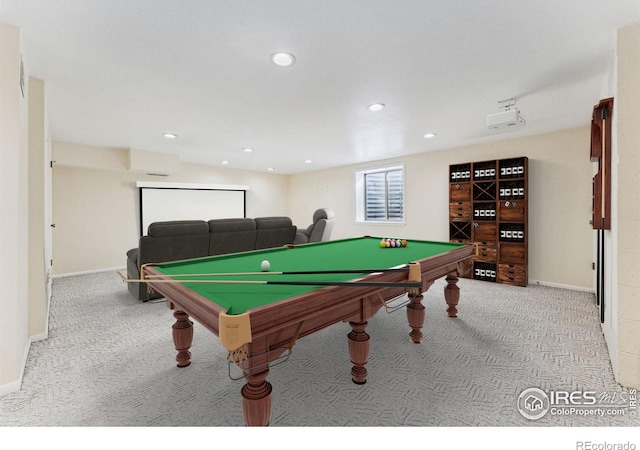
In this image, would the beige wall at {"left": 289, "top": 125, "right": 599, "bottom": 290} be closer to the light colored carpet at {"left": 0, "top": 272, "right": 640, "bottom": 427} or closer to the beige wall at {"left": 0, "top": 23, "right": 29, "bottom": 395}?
the light colored carpet at {"left": 0, "top": 272, "right": 640, "bottom": 427}

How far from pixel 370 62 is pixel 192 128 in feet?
9.26

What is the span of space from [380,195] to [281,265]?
5020 millimetres

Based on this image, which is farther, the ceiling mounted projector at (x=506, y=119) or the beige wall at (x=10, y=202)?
the ceiling mounted projector at (x=506, y=119)

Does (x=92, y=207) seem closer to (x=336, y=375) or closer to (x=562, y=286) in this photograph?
(x=336, y=375)

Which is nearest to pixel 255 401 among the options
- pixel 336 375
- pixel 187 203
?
pixel 336 375

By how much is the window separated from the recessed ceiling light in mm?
4268

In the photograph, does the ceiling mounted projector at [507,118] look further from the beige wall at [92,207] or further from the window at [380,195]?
the beige wall at [92,207]

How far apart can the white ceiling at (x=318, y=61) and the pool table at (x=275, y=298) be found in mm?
1516

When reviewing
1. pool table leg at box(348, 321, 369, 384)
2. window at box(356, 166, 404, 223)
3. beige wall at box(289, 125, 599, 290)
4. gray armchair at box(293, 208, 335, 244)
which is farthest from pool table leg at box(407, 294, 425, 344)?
window at box(356, 166, 404, 223)

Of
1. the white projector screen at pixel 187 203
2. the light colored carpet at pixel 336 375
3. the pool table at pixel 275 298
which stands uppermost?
the white projector screen at pixel 187 203

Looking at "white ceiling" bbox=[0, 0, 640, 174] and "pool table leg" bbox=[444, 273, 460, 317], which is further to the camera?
"pool table leg" bbox=[444, 273, 460, 317]

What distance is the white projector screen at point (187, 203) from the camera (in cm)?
587

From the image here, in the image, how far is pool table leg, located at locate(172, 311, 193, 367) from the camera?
6.48ft

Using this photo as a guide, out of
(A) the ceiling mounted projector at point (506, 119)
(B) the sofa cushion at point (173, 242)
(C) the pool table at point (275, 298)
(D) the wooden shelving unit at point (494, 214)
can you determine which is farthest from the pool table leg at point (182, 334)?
(D) the wooden shelving unit at point (494, 214)
